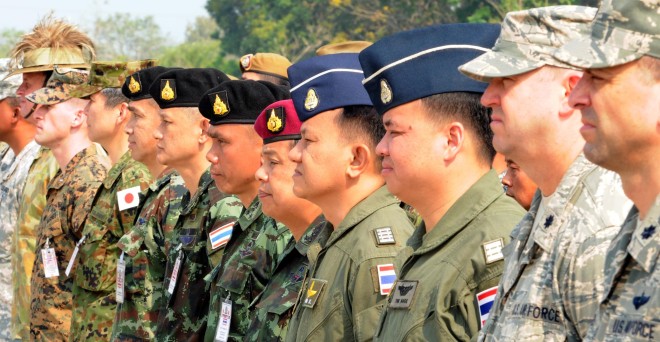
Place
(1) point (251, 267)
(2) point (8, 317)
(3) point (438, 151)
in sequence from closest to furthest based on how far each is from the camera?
1. (3) point (438, 151)
2. (1) point (251, 267)
3. (2) point (8, 317)

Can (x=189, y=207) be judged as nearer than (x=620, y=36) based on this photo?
No

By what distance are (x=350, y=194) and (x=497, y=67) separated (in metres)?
1.68

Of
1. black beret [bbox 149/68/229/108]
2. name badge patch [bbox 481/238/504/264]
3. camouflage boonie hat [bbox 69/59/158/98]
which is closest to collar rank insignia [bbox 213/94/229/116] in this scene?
black beret [bbox 149/68/229/108]

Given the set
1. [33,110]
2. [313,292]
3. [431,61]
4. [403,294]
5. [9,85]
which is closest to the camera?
[403,294]

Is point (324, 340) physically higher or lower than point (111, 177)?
lower

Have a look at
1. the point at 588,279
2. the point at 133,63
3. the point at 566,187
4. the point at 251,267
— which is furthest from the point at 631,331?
the point at 133,63

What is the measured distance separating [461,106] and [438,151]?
19 centimetres

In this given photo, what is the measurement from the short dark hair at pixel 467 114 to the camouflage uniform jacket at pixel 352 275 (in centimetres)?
67

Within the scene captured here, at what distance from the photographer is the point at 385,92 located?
4.67 meters

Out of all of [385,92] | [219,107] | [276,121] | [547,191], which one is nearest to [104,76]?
[219,107]

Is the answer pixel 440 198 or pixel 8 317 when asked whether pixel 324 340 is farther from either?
pixel 8 317

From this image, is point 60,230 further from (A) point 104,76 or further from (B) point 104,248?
(A) point 104,76

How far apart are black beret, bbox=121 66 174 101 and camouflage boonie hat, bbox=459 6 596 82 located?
16.5 feet

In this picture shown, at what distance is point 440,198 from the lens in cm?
454
